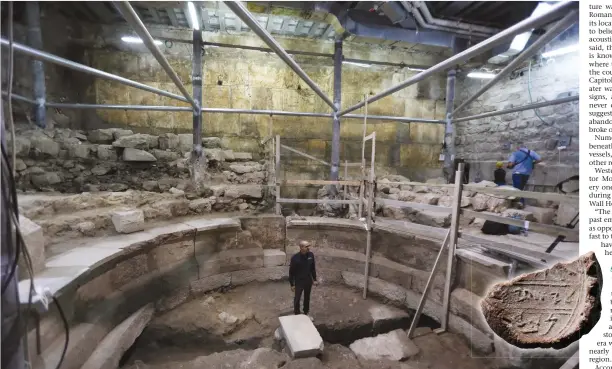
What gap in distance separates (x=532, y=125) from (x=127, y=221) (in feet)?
26.5

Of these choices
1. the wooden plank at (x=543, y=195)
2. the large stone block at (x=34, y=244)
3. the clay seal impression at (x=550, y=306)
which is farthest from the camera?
the large stone block at (x=34, y=244)

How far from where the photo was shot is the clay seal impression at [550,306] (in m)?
1.76

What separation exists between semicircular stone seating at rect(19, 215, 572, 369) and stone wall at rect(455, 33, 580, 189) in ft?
11.6

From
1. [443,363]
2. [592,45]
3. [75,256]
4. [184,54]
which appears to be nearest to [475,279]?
[443,363]

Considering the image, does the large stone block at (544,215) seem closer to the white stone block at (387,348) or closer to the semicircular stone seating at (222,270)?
the semicircular stone seating at (222,270)

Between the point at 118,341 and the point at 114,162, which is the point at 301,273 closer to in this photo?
the point at 118,341

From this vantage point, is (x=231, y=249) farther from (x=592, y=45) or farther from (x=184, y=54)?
(x=184, y=54)

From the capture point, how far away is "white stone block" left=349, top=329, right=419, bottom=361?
299 cm

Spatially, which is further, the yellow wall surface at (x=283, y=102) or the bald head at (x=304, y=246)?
the yellow wall surface at (x=283, y=102)

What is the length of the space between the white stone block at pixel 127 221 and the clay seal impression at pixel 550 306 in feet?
13.4

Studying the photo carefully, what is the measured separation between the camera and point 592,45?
1.92 metres

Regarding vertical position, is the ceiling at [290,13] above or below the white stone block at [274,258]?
above

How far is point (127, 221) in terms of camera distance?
11.8 ft

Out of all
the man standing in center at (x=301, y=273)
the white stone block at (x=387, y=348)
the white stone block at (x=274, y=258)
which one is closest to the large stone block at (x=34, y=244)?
the man standing in center at (x=301, y=273)
